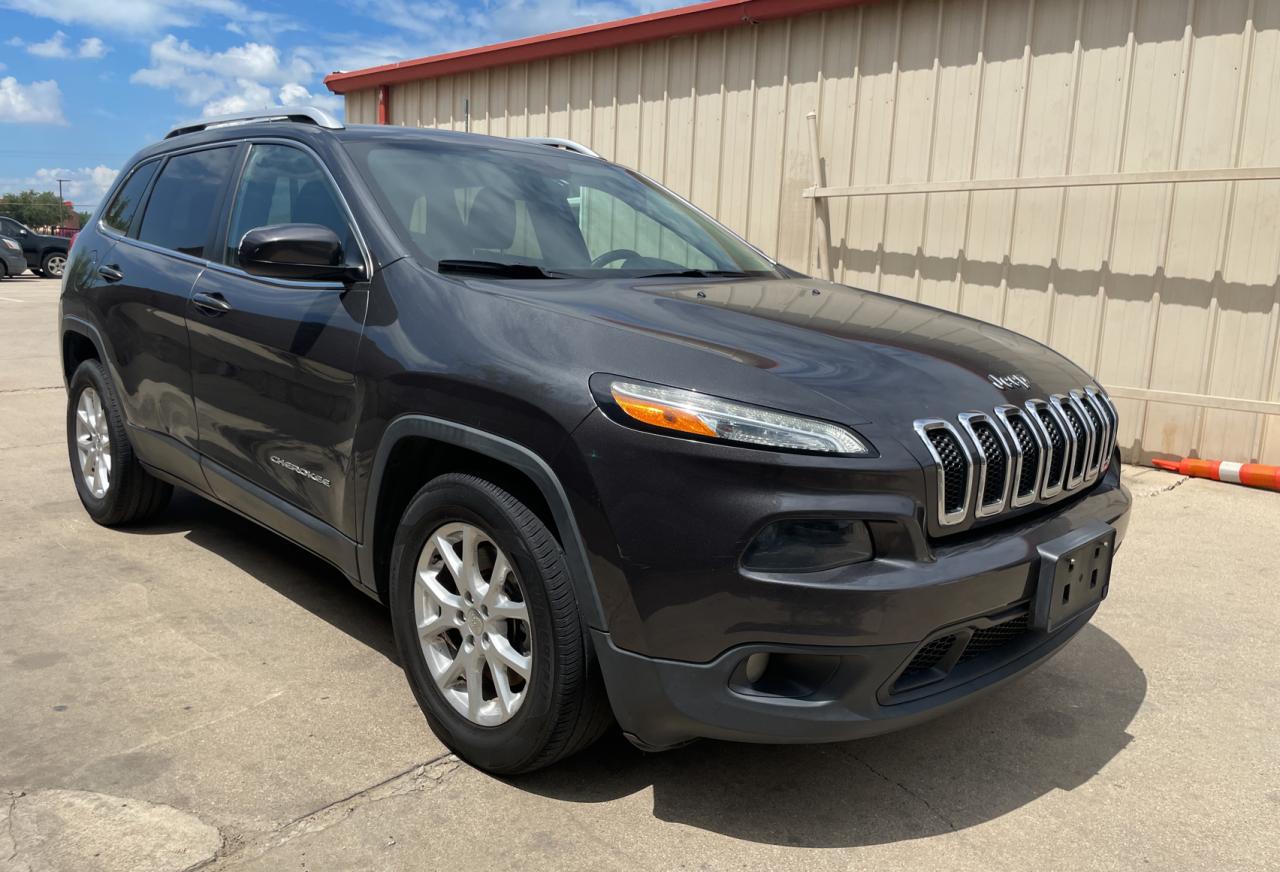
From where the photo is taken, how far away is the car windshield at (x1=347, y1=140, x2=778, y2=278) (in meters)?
3.07

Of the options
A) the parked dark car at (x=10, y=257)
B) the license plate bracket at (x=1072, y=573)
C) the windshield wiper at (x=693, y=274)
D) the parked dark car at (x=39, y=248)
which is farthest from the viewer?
the parked dark car at (x=39, y=248)

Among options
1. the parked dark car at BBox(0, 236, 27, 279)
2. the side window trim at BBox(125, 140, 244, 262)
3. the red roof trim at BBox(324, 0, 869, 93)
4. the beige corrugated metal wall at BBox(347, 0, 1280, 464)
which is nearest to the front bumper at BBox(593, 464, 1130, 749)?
the side window trim at BBox(125, 140, 244, 262)

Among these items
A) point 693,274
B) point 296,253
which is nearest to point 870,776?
point 693,274

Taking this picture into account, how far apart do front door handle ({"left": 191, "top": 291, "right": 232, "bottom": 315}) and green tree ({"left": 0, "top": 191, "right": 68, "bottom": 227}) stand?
38.8 metres

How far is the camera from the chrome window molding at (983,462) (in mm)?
2324

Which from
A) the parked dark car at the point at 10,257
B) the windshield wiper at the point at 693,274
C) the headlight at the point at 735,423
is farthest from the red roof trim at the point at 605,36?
the parked dark car at the point at 10,257

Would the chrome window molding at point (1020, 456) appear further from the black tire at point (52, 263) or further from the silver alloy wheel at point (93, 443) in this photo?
the black tire at point (52, 263)

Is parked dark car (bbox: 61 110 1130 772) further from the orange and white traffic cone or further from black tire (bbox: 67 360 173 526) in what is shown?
the orange and white traffic cone

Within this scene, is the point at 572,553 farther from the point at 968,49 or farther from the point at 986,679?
the point at 968,49

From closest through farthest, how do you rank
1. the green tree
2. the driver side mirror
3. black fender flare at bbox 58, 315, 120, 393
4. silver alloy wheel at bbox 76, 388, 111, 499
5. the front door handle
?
the driver side mirror < the front door handle < black fender flare at bbox 58, 315, 120, 393 < silver alloy wheel at bbox 76, 388, 111, 499 < the green tree

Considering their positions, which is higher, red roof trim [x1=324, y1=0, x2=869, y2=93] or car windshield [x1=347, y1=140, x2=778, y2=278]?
red roof trim [x1=324, y1=0, x2=869, y2=93]

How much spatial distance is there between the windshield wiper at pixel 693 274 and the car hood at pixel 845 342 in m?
0.10

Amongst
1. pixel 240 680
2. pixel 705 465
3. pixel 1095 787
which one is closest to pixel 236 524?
pixel 240 680

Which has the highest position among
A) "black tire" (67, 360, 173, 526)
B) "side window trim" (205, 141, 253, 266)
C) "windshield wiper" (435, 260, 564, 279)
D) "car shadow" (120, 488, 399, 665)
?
"side window trim" (205, 141, 253, 266)
